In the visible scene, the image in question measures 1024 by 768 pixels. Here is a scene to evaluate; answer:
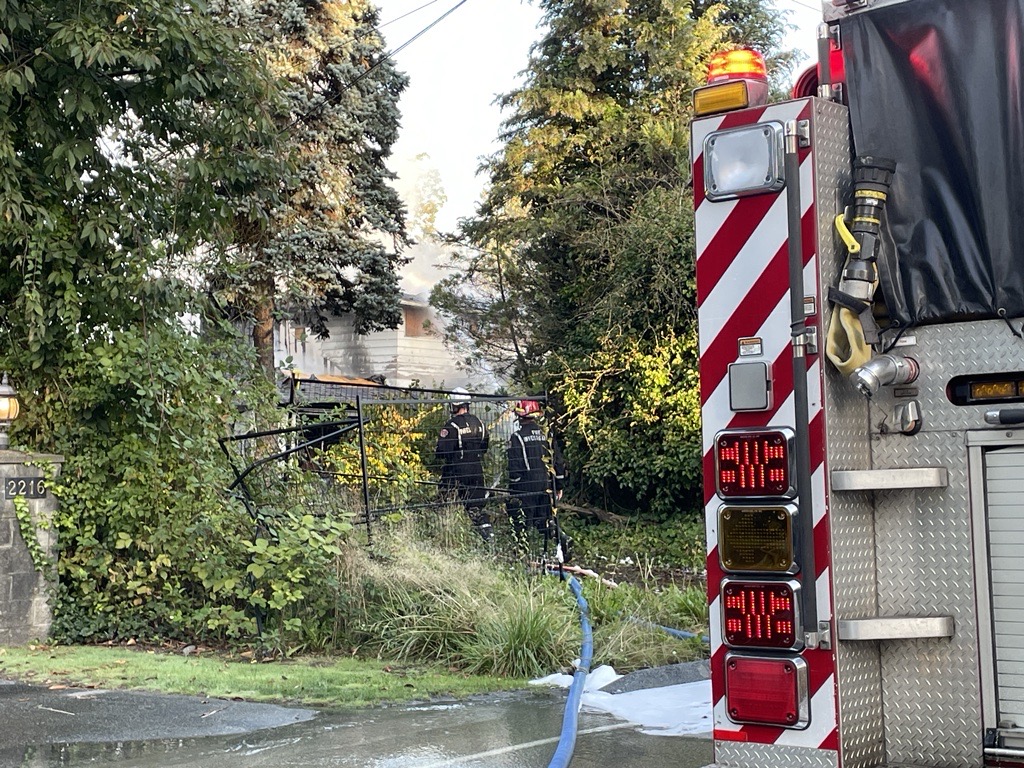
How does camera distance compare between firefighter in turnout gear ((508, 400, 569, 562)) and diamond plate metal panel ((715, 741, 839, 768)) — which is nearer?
diamond plate metal panel ((715, 741, 839, 768))

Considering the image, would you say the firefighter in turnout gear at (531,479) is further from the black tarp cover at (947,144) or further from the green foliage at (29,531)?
the black tarp cover at (947,144)

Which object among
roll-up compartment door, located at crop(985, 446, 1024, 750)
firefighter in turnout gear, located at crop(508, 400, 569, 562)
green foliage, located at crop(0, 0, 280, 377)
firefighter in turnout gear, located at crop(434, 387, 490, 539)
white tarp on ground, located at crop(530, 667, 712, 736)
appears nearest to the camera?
roll-up compartment door, located at crop(985, 446, 1024, 750)

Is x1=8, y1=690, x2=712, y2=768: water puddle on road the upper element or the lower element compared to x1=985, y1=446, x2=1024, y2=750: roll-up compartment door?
lower

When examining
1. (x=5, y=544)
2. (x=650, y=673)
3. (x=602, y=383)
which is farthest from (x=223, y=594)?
(x=602, y=383)

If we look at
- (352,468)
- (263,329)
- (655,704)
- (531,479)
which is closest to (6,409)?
(352,468)

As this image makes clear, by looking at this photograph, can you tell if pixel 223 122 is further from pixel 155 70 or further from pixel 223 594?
pixel 223 594

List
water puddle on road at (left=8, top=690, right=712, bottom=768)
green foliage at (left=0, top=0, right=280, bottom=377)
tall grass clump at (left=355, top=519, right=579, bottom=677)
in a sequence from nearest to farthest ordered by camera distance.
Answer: water puddle on road at (left=8, top=690, right=712, bottom=768) → tall grass clump at (left=355, top=519, right=579, bottom=677) → green foliage at (left=0, top=0, right=280, bottom=377)

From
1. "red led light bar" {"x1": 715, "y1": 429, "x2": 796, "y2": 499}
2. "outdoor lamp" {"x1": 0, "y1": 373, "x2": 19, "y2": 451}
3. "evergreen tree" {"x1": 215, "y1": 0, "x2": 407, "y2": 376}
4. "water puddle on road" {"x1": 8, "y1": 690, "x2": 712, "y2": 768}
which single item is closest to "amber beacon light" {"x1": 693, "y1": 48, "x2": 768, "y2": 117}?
"red led light bar" {"x1": 715, "y1": 429, "x2": 796, "y2": 499}

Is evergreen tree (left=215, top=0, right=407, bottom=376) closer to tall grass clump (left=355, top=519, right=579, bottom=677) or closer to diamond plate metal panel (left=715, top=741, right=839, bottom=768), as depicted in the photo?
tall grass clump (left=355, top=519, right=579, bottom=677)

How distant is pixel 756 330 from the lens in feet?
11.2

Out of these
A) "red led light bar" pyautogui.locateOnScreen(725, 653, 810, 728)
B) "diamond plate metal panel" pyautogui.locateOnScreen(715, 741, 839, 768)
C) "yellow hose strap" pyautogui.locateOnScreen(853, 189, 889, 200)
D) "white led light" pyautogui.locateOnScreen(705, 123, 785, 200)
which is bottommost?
"diamond plate metal panel" pyautogui.locateOnScreen(715, 741, 839, 768)

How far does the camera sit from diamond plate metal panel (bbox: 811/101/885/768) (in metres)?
3.26

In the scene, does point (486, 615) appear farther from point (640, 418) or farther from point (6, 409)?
point (640, 418)

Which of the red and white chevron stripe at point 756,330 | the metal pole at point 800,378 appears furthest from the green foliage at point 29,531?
the metal pole at point 800,378
